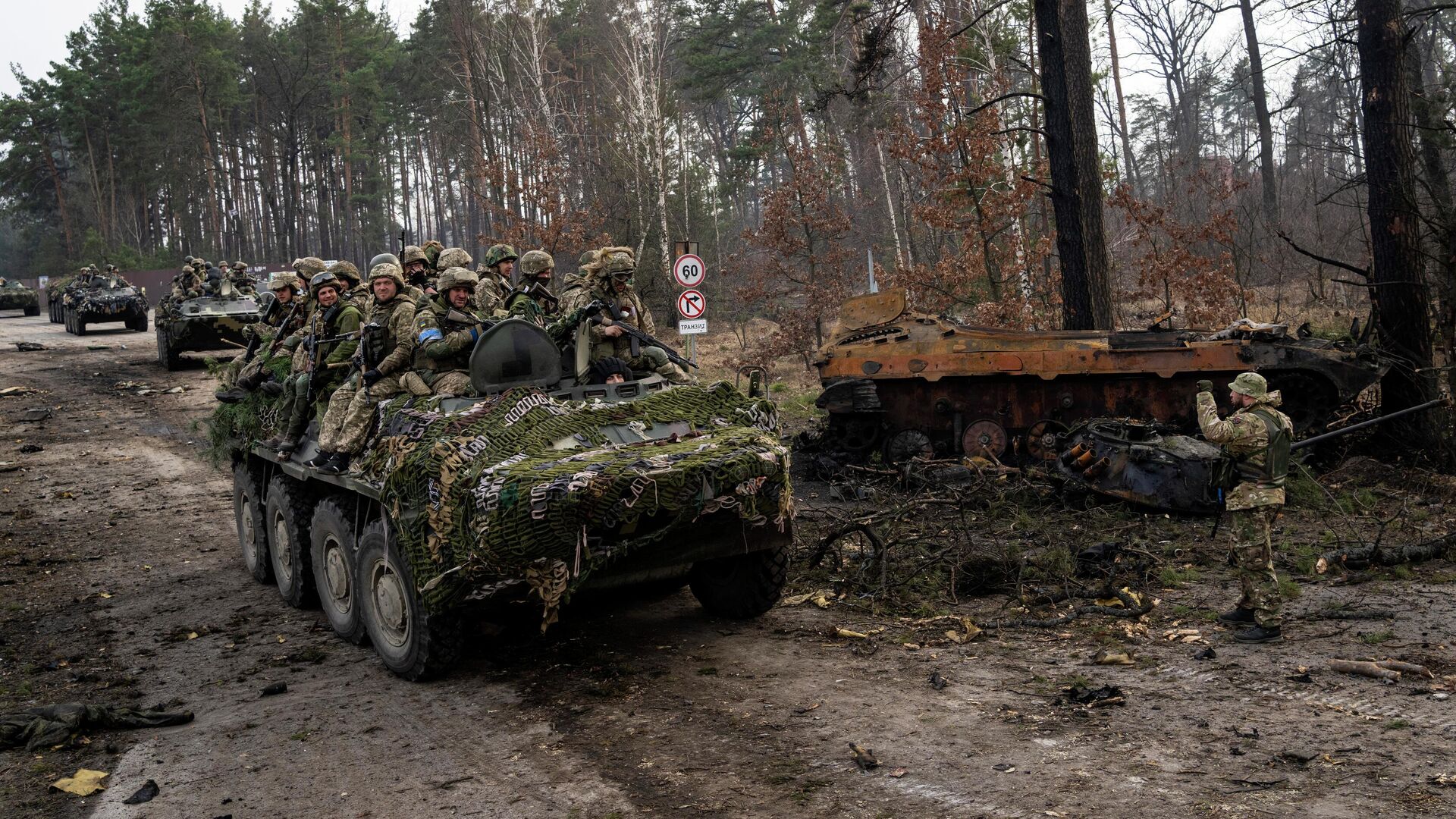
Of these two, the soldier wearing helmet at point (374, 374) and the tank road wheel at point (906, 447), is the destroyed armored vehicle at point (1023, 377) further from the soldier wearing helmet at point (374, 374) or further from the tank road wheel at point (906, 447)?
the soldier wearing helmet at point (374, 374)

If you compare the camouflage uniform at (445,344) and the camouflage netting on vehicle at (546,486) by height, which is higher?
the camouflage uniform at (445,344)

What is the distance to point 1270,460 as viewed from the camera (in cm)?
756

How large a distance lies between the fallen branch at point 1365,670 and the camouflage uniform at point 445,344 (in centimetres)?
521

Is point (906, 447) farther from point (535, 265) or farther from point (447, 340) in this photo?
point (447, 340)

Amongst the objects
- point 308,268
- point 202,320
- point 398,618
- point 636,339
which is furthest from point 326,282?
point 202,320

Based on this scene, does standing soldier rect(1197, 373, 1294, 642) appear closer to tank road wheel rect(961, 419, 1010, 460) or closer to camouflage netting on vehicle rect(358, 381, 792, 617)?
camouflage netting on vehicle rect(358, 381, 792, 617)

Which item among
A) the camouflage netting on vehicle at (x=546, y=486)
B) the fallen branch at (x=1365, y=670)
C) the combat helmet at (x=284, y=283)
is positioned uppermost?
the combat helmet at (x=284, y=283)

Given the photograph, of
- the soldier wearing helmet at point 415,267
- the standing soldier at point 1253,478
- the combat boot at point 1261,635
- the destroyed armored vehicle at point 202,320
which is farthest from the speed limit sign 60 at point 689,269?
the destroyed armored vehicle at point 202,320

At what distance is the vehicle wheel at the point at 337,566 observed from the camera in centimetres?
810

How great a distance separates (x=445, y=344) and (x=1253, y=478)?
5.15m

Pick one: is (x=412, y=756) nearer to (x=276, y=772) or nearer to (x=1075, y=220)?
(x=276, y=772)

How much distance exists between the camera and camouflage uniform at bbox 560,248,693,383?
853cm

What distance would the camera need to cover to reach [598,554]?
6496 millimetres

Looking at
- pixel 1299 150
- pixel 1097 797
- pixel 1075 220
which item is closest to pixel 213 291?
pixel 1075 220
